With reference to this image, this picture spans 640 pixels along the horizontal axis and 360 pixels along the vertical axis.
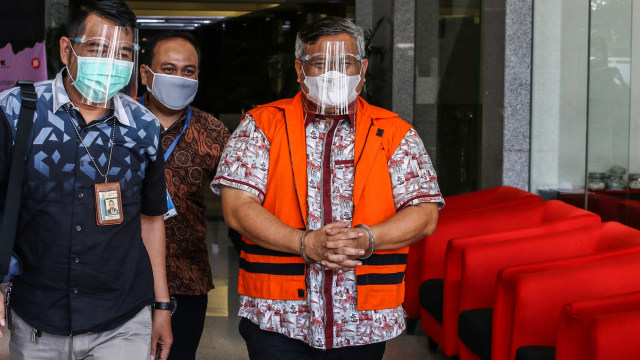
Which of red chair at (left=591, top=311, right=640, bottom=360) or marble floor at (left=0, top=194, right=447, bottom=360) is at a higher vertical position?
red chair at (left=591, top=311, right=640, bottom=360)

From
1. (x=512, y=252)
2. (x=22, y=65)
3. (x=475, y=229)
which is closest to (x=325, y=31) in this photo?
(x=512, y=252)

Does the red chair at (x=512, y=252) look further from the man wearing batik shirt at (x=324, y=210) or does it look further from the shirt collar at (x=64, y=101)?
the shirt collar at (x=64, y=101)

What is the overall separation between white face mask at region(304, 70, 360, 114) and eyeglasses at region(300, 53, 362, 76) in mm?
14

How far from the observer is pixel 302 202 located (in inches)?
88.4

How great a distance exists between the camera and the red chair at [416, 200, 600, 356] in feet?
14.5

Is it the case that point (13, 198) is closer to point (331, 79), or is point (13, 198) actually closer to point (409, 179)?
point (331, 79)

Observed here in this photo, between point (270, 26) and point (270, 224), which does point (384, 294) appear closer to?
point (270, 224)

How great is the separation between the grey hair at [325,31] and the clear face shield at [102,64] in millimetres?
505

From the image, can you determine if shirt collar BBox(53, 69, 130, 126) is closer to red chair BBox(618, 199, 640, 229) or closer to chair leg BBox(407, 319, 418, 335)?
red chair BBox(618, 199, 640, 229)

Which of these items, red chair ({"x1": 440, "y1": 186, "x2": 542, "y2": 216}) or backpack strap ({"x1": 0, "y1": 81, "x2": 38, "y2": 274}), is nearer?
backpack strap ({"x1": 0, "y1": 81, "x2": 38, "y2": 274})

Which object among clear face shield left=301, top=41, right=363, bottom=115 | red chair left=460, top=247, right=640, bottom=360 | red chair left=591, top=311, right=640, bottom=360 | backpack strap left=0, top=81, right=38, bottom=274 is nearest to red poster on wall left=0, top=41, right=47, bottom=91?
red chair left=460, top=247, right=640, bottom=360

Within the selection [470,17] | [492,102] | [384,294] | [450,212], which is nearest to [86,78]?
[384,294]

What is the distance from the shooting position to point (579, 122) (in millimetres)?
5469

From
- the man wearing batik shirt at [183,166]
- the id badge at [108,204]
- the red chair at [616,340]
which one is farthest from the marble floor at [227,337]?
the id badge at [108,204]
